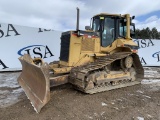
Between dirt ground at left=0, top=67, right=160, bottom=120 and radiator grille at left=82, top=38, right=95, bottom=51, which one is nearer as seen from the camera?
dirt ground at left=0, top=67, right=160, bottom=120

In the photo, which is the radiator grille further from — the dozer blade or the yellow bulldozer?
the dozer blade

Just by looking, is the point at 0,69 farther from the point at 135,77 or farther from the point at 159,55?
the point at 159,55

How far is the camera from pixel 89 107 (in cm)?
468

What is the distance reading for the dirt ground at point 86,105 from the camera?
163 inches

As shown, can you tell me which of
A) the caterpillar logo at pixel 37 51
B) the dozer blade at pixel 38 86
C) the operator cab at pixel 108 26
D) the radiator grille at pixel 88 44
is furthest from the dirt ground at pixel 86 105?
the caterpillar logo at pixel 37 51

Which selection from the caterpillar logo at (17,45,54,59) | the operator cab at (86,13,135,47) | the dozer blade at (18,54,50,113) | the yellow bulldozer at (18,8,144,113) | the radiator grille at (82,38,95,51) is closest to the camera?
the dozer blade at (18,54,50,113)

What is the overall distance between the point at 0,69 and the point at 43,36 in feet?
10.6

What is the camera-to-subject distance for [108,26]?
6988 mm

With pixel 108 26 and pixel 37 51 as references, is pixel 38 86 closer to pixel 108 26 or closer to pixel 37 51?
pixel 108 26

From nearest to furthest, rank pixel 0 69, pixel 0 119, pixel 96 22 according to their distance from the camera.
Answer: pixel 0 119
pixel 96 22
pixel 0 69

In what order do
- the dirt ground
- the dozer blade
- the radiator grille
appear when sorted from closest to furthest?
the dirt ground < the dozer blade < the radiator grille

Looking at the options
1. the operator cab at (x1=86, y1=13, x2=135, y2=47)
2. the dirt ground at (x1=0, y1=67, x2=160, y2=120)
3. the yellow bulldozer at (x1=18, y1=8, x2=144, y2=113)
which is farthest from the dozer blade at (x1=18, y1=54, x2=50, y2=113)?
the operator cab at (x1=86, y1=13, x2=135, y2=47)

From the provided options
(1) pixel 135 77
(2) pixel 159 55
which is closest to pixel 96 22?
(1) pixel 135 77

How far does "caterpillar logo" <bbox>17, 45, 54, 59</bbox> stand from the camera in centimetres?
1159
